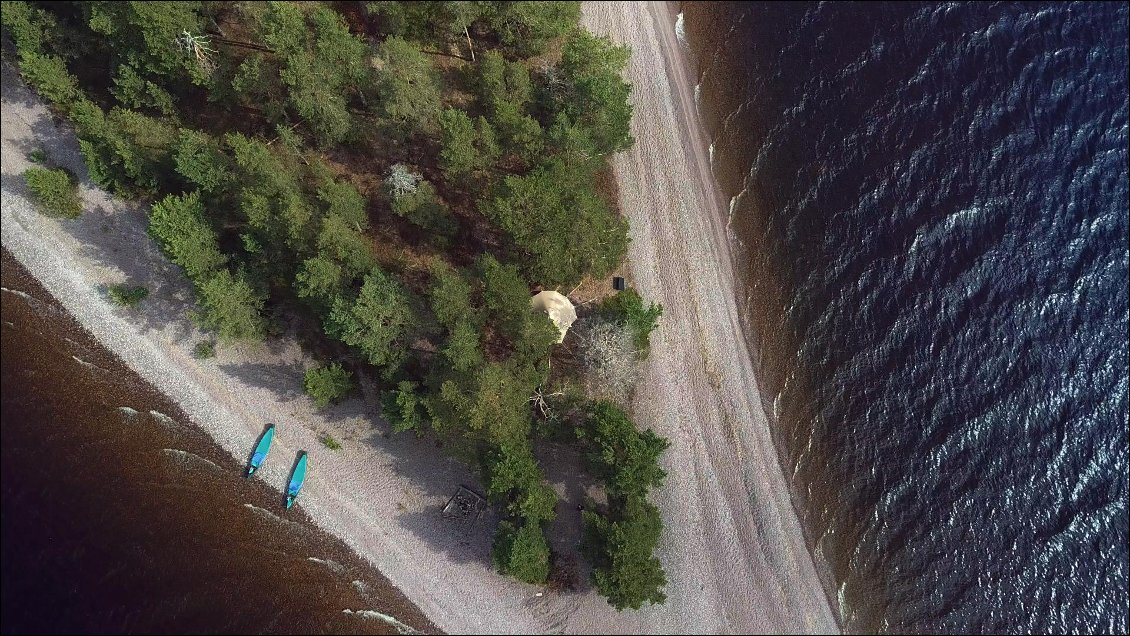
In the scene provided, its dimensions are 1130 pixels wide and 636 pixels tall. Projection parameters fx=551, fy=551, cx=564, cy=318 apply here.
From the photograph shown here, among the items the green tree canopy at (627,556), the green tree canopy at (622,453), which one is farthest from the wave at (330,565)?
the green tree canopy at (622,453)

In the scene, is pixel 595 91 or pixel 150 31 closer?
pixel 150 31

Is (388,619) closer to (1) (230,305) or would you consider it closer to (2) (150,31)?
(1) (230,305)

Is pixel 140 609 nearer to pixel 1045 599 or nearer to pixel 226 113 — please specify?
pixel 226 113

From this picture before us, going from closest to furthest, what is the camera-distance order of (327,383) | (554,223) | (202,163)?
(554,223) → (202,163) → (327,383)

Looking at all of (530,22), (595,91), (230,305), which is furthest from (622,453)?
(530,22)

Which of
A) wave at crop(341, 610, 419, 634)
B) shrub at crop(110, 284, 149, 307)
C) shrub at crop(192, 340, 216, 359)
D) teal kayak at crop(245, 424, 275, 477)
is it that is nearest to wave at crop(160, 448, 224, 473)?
teal kayak at crop(245, 424, 275, 477)

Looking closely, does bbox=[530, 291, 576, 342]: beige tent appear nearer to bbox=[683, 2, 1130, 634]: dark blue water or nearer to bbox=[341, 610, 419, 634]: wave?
bbox=[683, 2, 1130, 634]: dark blue water

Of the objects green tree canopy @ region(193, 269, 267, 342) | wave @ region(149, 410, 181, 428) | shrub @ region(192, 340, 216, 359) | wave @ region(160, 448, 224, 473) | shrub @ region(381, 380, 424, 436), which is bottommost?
shrub @ region(381, 380, 424, 436)

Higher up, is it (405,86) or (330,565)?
(405,86)
